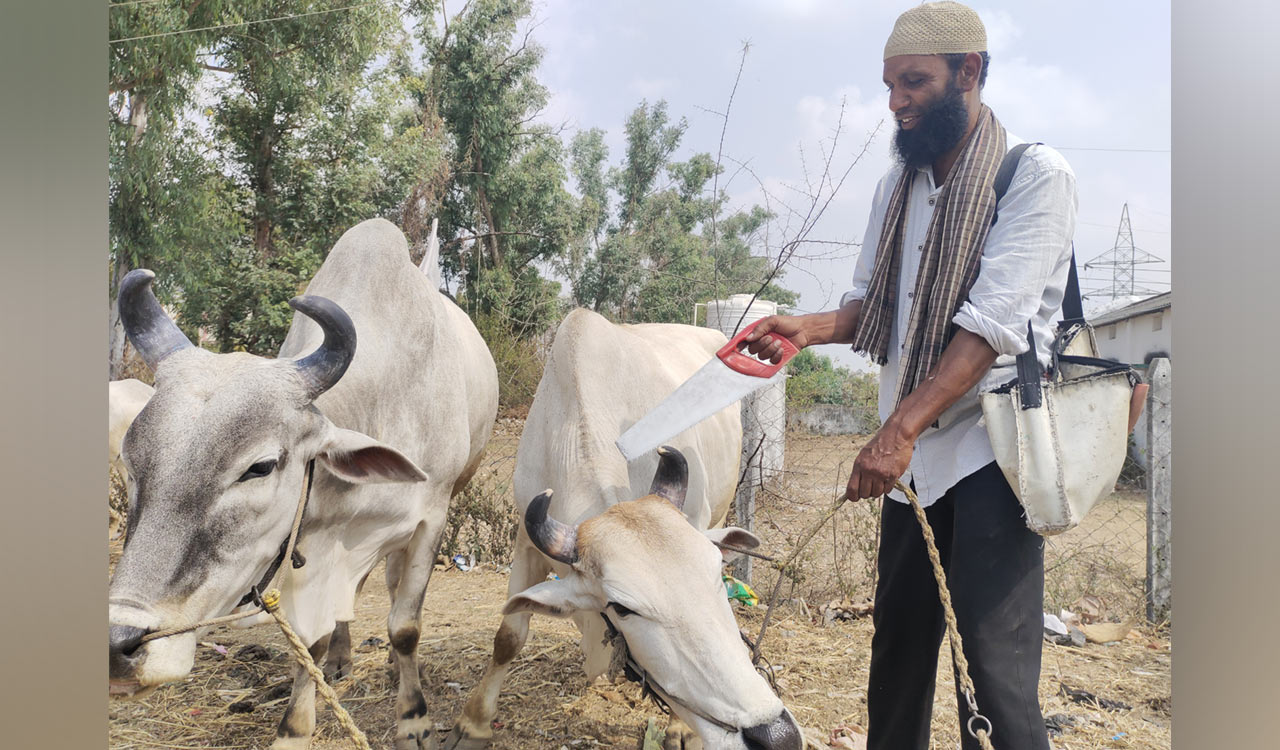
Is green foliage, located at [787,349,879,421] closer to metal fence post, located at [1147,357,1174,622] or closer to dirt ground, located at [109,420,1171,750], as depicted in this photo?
dirt ground, located at [109,420,1171,750]

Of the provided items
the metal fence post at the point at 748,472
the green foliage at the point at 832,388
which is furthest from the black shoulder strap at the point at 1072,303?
the green foliage at the point at 832,388

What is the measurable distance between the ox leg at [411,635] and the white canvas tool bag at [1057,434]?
2217 millimetres

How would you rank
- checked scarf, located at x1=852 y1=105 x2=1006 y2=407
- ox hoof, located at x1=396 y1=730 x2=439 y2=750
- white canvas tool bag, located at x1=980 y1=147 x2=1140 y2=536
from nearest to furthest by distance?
1. white canvas tool bag, located at x1=980 y1=147 x2=1140 y2=536
2. checked scarf, located at x1=852 y1=105 x2=1006 y2=407
3. ox hoof, located at x1=396 y1=730 x2=439 y2=750

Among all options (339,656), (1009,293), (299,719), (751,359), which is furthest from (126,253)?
(1009,293)

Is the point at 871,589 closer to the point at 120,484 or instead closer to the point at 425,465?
the point at 425,465

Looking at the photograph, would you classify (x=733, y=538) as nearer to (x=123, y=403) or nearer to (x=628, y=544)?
(x=628, y=544)

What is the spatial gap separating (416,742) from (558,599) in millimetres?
1391

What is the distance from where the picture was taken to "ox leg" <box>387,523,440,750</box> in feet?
10.3

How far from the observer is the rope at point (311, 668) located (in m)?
1.81

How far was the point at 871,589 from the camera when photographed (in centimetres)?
498

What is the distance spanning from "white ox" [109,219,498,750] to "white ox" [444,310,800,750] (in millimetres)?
458

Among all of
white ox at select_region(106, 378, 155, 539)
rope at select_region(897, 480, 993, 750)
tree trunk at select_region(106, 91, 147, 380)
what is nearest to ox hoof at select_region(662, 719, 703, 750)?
rope at select_region(897, 480, 993, 750)
